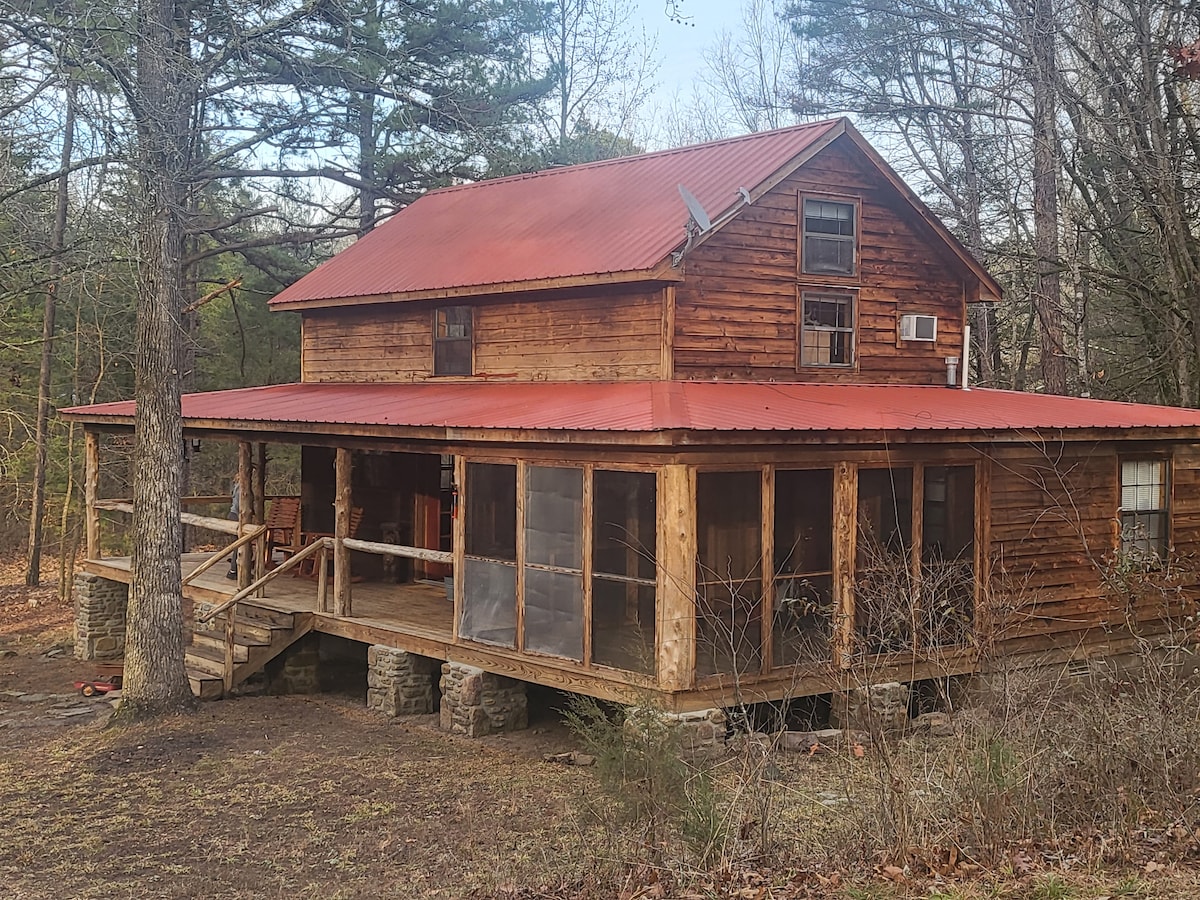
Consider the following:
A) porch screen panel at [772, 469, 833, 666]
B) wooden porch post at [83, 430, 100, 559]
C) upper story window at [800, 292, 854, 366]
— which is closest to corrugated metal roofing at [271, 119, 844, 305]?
upper story window at [800, 292, 854, 366]

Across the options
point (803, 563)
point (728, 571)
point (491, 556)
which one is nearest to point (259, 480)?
point (491, 556)

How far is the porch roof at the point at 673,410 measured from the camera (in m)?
10.9

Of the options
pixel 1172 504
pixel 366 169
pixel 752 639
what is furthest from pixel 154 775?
pixel 366 169

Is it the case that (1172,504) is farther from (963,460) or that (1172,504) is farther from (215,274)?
(215,274)

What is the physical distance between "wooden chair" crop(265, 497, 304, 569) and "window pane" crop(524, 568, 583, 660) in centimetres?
696

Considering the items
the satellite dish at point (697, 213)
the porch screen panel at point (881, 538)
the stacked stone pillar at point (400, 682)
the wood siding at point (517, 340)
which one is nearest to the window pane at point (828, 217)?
the satellite dish at point (697, 213)

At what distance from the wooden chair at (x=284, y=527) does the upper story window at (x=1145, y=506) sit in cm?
1147

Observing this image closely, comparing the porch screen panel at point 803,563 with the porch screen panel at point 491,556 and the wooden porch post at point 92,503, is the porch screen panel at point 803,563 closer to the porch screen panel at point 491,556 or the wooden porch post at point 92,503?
the porch screen panel at point 491,556

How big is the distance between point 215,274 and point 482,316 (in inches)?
625

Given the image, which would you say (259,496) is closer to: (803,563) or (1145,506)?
(803,563)

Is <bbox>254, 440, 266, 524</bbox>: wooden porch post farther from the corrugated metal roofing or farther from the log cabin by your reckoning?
the corrugated metal roofing

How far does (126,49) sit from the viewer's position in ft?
40.9

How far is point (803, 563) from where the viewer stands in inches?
444

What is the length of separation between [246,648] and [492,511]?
14.2 feet
